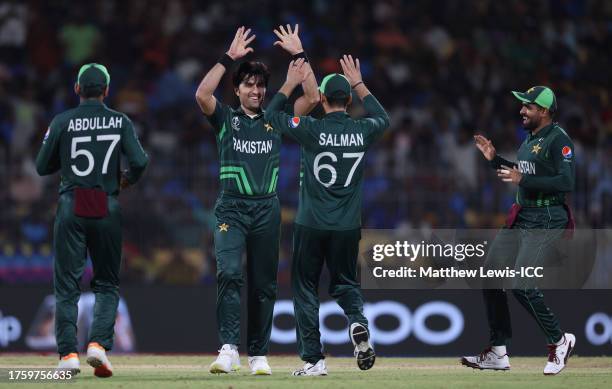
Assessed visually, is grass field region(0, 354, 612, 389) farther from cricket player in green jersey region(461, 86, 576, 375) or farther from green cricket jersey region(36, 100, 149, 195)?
green cricket jersey region(36, 100, 149, 195)

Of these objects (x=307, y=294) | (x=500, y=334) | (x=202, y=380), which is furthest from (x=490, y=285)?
(x=202, y=380)

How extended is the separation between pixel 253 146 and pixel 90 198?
1.40 metres

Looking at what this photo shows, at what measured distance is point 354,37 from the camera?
66.7 ft

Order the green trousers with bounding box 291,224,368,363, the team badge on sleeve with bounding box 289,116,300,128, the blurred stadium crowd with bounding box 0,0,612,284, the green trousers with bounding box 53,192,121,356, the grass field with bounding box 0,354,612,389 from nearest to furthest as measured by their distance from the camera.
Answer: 1. the grass field with bounding box 0,354,612,389
2. the green trousers with bounding box 53,192,121,356
3. the team badge on sleeve with bounding box 289,116,300,128
4. the green trousers with bounding box 291,224,368,363
5. the blurred stadium crowd with bounding box 0,0,612,284

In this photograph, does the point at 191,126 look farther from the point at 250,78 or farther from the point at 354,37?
the point at 250,78

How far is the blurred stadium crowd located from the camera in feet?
52.6

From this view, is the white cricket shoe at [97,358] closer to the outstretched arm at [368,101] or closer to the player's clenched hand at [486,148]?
the outstretched arm at [368,101]

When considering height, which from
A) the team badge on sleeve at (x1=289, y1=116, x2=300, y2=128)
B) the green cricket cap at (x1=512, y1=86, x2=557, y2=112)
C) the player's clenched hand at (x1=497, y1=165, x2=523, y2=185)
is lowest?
the player's clenched hand at (x1=497, y1=165, x2=523, y2=185)

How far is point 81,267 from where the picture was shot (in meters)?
10.3

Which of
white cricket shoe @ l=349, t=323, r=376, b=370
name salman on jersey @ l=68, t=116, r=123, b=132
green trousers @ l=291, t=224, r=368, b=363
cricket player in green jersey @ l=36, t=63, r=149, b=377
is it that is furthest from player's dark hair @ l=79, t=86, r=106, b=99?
white cricket shoe @ l=349, t=323, r=376, b=370

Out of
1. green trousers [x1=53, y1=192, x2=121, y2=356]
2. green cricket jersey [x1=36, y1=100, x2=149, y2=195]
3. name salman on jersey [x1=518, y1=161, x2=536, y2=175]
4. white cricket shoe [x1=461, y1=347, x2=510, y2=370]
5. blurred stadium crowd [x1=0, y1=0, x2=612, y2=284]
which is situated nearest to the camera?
green trousers [x1=53, y1=192, x2=121, y2=356]

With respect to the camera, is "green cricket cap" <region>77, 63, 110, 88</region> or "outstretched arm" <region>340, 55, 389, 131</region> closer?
"green cricket cap" <region>77, 63, 110, 88</region>

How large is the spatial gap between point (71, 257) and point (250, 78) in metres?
2.04

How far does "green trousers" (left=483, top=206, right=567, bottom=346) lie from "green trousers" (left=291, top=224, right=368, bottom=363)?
1277mm
